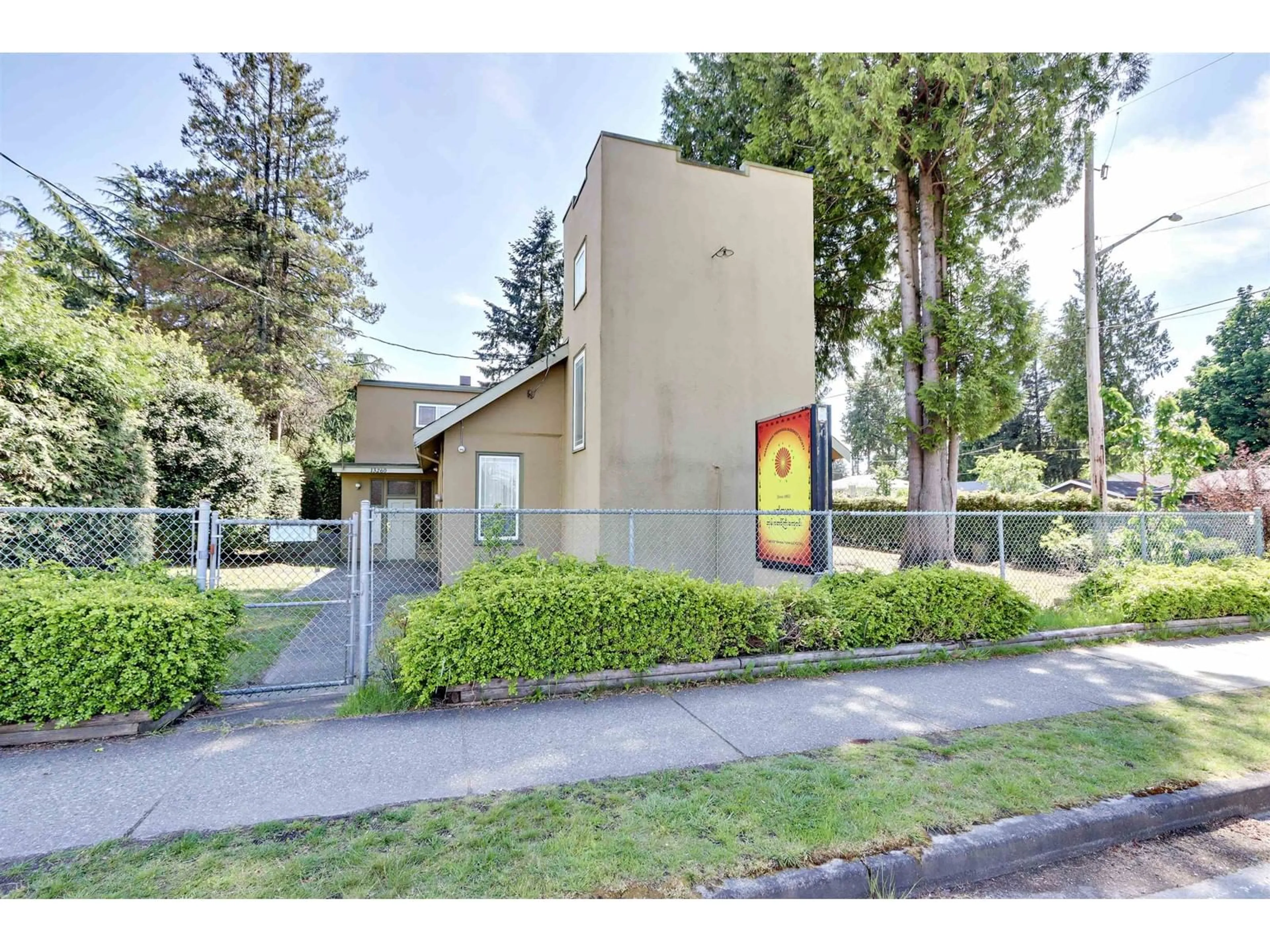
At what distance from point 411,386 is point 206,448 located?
5937mm

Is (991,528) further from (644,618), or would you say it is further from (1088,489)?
(644,618)

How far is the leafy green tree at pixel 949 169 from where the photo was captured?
31.1 ft

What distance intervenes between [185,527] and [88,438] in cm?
615

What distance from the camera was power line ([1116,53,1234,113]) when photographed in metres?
8.73

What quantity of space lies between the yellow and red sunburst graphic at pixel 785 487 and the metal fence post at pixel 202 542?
567cm

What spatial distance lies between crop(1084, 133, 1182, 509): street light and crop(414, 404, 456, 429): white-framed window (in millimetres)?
16568

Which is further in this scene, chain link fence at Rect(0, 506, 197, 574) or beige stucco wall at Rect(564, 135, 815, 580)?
beige stucco wall at Rect(564, 135, 815, 580)

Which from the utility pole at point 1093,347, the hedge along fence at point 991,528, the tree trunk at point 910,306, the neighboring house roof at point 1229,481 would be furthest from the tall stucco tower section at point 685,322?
the neighboring house roof at point 1229,481

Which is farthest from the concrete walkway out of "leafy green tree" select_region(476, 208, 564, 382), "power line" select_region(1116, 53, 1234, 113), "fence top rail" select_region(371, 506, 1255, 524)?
"leafy green tree" select_region(476, 208, 564, 382)

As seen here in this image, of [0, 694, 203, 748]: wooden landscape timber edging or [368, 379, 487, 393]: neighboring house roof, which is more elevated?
[368, 379, 487, 393]: neighboring house roof

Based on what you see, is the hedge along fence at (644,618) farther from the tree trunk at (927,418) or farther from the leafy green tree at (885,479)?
the leafy green tree at (885,479)

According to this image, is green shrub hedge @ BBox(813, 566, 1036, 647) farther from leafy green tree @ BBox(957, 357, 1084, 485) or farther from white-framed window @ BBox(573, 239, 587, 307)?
leafy green tree @ BBox(957, 357, 1084, 485)

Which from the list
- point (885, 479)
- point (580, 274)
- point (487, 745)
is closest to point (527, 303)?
point (580, 274)
